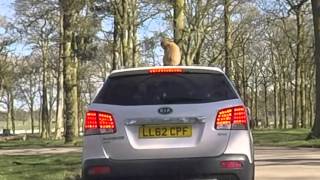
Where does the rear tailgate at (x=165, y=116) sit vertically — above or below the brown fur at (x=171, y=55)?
below

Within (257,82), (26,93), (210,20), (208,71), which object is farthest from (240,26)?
(208,71)

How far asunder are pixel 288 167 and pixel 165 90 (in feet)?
22.6

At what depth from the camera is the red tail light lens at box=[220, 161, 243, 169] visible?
720 centimetres

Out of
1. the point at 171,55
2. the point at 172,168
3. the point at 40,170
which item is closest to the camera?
the point at 172,168

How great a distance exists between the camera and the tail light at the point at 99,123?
23.9 ft

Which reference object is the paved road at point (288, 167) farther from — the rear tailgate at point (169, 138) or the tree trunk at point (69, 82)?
the tree trunk at point (69, 82)

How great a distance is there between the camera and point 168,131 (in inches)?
283

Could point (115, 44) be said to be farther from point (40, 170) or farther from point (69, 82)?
point (40, 170)

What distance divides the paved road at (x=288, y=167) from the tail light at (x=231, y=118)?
175 inches

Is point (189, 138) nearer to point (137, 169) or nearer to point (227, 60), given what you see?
point (137, 169)

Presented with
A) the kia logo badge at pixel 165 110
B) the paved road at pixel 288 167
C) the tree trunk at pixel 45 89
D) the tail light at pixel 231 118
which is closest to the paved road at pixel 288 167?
the paved road at pixel 288 167

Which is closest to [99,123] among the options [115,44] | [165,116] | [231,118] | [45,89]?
[165,116]

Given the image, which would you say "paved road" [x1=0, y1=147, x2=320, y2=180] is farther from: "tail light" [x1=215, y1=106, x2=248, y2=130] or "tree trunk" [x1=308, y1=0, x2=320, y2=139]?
"tree trunk" [x1=308, y1=0, x2=320, y2=139]

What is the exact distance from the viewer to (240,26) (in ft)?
161
